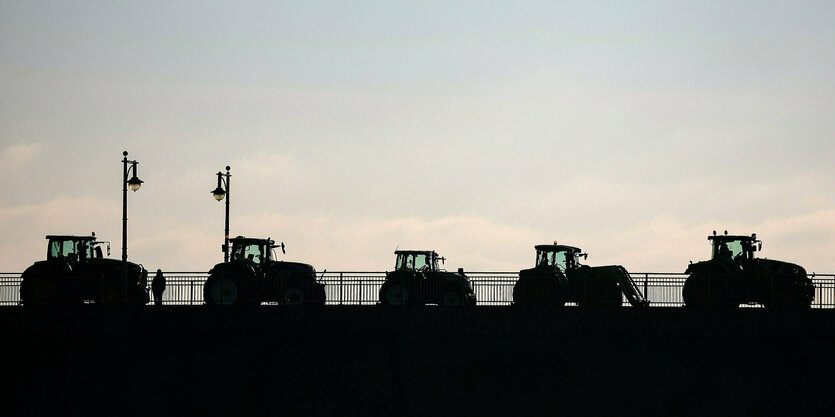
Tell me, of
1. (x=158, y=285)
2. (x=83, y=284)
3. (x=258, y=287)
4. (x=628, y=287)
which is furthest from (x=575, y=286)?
(x=83, y=284)

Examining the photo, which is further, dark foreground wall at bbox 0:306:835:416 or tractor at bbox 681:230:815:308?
tractor at bbox 681:230:815:308

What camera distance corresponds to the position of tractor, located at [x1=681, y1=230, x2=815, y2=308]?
36406mm

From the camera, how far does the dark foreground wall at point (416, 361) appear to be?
3441cm

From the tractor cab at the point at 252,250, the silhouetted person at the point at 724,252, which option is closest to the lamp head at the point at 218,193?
the tractor cab at the point at 252,250

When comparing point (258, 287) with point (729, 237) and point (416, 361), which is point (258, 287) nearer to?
point (416, 361)

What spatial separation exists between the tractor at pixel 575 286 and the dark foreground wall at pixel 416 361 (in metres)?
2.01

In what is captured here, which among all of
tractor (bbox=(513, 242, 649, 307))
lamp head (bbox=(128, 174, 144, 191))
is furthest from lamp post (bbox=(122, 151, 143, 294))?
tractor (bbox=(513, 242, 649, 307))

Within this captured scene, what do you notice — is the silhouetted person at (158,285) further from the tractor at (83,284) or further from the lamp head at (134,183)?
the lamp head at (134,183)

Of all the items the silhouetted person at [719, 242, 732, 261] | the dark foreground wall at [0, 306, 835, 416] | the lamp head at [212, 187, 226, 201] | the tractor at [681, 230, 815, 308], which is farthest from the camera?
the lamp head at [212, 187, 226, 201]

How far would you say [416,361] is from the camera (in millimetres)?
34906

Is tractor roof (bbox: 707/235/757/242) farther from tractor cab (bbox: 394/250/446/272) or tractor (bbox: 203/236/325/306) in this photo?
tractor (bbox: 203/236/325/306)

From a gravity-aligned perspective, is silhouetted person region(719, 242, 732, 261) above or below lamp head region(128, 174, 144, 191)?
below

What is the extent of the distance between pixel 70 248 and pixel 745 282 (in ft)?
65.1

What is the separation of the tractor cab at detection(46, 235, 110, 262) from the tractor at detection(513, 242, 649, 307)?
12.9 m
